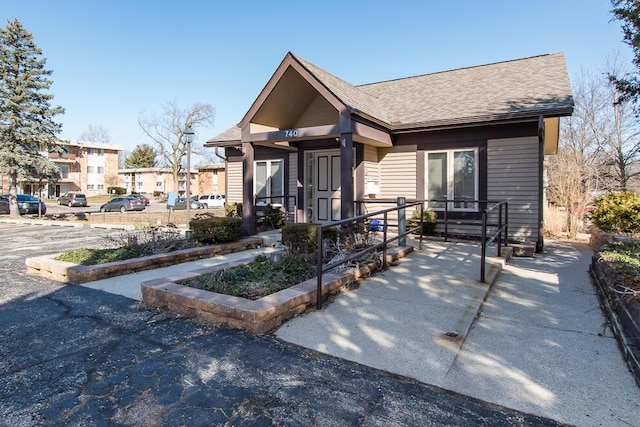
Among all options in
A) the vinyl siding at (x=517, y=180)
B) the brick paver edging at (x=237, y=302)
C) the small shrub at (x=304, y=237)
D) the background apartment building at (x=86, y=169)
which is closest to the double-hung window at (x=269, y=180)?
the small shrub at (x=304, y=237)

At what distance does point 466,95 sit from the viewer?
10.6m

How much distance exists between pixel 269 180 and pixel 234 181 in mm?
1829

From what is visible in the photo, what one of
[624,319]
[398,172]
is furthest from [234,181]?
[624,319]

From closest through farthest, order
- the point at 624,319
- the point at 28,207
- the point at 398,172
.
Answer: the point at 624,319
the point at 398,172
the point at 28,207

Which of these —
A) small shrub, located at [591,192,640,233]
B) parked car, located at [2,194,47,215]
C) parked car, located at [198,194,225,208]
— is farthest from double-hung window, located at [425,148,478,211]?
parked car, located at [198,194,225,208]

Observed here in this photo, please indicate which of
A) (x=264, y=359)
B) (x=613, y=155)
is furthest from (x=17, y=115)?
(x=613, y=155)

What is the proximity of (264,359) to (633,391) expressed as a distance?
8.88 feet

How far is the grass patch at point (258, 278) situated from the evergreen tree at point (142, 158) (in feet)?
214

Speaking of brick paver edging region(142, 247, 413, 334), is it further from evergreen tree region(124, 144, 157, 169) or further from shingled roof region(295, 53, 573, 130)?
evergreen tree region(124, 144, 157, 169)

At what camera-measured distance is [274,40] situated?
1664 cm

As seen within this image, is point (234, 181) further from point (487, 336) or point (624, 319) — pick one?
point (624, 319)

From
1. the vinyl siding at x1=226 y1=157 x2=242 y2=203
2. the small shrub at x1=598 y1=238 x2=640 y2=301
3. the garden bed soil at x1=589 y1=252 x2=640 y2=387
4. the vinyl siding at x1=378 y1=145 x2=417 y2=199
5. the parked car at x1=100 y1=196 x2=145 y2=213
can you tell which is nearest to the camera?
the garden bed soil at x1=589 y1=252 x2=640 y2=387

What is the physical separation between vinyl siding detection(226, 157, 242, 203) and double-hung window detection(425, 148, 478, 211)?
690 centimetres

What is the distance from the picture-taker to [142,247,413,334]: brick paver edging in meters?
3.79
